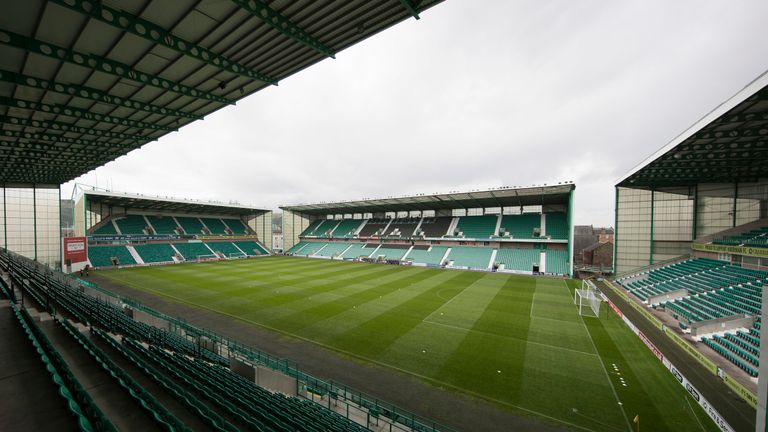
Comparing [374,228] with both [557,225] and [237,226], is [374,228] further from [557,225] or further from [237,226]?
[557,225]

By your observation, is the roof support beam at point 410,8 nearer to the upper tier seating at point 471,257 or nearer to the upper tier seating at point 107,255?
the upper tier seating at point 471,257

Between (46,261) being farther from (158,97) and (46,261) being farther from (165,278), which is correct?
(158,97)

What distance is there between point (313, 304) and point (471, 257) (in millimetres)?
26714

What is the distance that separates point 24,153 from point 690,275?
48735 mm

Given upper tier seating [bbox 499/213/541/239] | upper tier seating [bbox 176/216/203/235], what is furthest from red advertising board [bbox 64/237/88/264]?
upper tier seating [bbox 499/213/541/239]

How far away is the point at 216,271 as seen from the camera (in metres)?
33.8

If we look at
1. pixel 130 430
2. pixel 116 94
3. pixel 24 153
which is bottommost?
pixel 130 430

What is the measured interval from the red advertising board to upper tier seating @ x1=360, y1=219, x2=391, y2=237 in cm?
3740

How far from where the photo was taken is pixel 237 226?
56.2 m

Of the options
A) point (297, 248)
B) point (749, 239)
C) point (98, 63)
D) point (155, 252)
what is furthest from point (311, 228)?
point (749, 239)

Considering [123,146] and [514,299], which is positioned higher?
[123,146]

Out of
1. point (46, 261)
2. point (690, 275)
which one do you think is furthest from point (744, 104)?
point (46, 261)

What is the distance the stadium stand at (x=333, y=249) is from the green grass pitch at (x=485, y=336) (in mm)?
20967

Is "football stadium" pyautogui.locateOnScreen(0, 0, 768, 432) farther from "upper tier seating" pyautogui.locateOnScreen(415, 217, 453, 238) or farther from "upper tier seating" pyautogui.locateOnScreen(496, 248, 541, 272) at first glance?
"upper tier seating" pyautogui.locateOnScreen(415, 217, 453, 238)
